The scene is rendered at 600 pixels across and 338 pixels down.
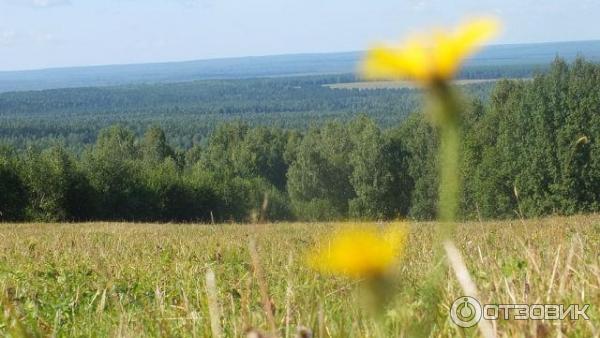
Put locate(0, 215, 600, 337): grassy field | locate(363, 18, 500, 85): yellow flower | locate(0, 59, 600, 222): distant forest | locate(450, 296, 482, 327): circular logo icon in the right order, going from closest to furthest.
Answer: locate(363, 18, 500, 85): yellow flower, locate(450, 296, 482, 327): circular logo icon, locate(0, 215, 600, 337): grassy field, locate(0, 59, 600, 222): distant forest

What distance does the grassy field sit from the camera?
2.31 metres

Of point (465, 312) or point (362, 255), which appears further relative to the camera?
point (465, 312)

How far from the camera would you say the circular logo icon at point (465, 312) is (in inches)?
76.1

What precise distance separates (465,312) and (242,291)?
146 cm

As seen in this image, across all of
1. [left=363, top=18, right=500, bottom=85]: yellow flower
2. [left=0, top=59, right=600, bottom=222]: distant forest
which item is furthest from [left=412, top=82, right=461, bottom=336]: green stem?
[left=0, top=59, right=600, bottom=222]: distant forest

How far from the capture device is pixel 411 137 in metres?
74.9

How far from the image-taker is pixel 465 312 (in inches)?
77.5

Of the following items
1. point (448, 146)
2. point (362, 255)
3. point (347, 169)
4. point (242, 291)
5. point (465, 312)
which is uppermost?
point (448, 146)

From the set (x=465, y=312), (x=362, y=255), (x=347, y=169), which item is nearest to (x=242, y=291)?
(x=465, y=312)

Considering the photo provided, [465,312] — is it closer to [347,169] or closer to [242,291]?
[242,291]

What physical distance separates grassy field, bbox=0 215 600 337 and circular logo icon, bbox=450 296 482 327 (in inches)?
2.1

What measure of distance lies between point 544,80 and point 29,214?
3582 cm

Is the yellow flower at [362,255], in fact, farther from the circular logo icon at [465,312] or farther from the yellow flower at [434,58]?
the circular logo icon at [465,312]

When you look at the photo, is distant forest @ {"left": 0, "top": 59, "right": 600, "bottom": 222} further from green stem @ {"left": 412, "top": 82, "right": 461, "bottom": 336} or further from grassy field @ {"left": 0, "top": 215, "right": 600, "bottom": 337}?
green stem @ {"left": 412, "top": 82, "right": 461, "bottom": 336}
